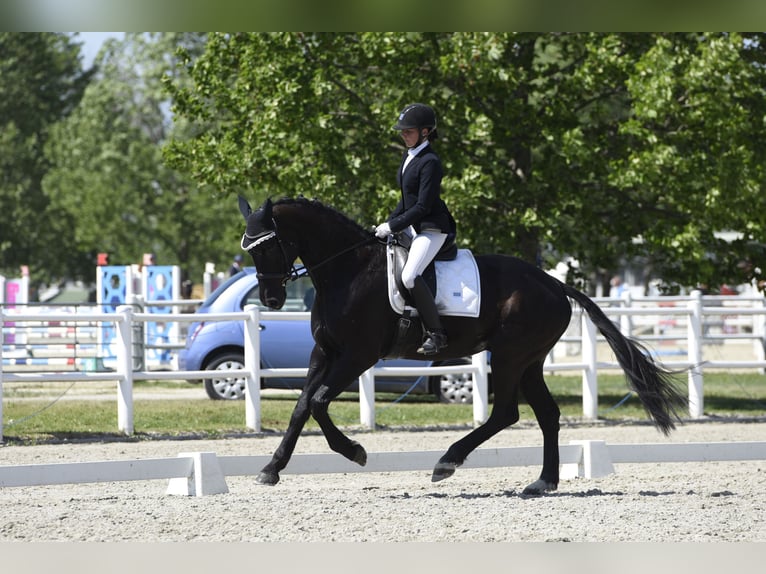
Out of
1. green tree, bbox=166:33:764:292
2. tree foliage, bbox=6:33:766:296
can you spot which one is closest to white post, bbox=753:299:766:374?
tree foliage, bbox=6:33:766:296

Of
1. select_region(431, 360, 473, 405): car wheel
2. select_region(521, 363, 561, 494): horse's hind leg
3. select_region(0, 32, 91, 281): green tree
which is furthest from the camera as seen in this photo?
select_region(0, 32, 91, 281): green tree

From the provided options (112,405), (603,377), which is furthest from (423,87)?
(603,377)

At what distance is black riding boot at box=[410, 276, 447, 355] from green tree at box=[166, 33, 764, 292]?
8.17m

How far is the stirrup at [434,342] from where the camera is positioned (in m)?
9.13

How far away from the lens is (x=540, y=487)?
9156mm

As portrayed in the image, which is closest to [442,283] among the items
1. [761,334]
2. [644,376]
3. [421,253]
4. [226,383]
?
[421,253]

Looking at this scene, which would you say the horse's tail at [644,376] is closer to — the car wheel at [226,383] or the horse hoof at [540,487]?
the horse hoof at [540,487]

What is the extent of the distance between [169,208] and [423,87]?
34109 millimetres

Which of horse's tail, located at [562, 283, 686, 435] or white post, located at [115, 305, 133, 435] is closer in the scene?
horse's tail, located at [562, 283, 686, 435]

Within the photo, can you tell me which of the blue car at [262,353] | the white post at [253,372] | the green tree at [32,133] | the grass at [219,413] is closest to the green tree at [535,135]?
the blue car at [262,353]

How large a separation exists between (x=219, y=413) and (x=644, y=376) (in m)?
7.18

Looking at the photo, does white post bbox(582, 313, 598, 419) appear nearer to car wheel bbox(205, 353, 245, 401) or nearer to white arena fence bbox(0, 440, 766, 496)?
car wheel bbox(205, 353, 245, 401)

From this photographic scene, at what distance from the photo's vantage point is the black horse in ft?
29.7

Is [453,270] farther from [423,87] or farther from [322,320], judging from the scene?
[423,87]
